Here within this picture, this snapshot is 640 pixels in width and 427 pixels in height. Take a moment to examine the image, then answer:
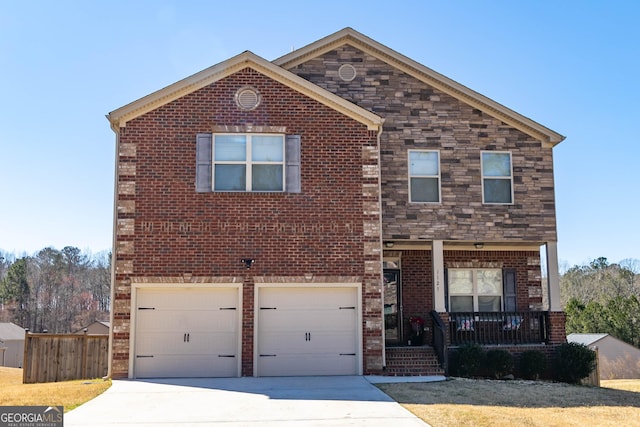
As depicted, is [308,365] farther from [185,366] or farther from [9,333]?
[9,333]

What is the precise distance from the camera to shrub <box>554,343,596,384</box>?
651 inches

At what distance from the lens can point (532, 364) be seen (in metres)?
16.6

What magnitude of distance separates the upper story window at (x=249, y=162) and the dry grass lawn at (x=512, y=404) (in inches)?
210

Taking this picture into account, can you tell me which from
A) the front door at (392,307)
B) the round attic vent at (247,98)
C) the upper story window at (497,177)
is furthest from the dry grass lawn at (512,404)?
the round attic vent at (247,98)

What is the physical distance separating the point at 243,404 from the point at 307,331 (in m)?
4.28

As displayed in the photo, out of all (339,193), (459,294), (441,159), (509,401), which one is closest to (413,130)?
(441,159)

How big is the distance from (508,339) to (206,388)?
8.36 m

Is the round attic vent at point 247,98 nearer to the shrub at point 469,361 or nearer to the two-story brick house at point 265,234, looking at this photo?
the two-story brick house at point 265,234

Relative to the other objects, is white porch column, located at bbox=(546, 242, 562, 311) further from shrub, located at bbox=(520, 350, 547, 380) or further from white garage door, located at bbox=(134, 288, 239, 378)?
white garage door, located at bbox=(134, 288, 239, 378)

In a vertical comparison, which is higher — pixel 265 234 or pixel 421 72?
pixel 421 72

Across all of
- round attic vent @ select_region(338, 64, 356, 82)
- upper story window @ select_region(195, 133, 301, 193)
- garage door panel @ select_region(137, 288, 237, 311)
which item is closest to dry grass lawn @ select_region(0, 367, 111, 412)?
garage door panel @ select_region(137, 288, 237, 311)

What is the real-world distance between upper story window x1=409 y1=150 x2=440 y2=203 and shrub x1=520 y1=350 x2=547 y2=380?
4446 millimetres

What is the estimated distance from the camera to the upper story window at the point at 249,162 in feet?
51.6

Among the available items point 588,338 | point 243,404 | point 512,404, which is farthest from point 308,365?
point 588,338
